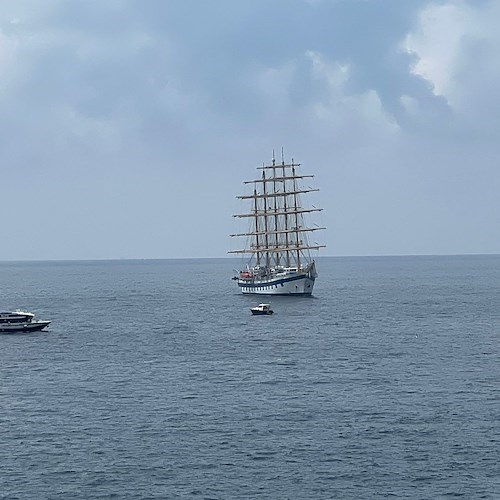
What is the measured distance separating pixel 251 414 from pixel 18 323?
65.2 m

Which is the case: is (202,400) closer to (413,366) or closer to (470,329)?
(413,366)

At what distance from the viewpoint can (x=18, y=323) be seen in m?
120

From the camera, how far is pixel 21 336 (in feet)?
383

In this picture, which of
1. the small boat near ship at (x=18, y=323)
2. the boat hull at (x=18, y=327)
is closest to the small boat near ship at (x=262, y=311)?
the small boat near ship at (x=18, y=323)

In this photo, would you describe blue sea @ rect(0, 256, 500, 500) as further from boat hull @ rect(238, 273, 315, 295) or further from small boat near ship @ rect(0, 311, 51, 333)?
boat hull @ rect(238, 273, 315, 295)

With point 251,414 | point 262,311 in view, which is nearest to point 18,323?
point 262,311

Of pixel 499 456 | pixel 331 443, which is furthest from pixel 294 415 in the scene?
pixel 499 456

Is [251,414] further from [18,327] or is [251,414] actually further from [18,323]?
[18,323]

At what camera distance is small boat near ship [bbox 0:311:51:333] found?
119812 millimetres

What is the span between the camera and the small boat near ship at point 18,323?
11981 cm

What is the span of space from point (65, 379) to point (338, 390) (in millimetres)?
26709

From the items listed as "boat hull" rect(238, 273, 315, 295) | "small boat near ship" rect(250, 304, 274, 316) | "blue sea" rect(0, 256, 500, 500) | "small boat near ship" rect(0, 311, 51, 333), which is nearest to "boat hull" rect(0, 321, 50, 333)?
"small boat near ship" rect(0, 311, 51, 333)

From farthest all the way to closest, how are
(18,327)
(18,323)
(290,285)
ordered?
(290,285) < (18,323) < (18,327)

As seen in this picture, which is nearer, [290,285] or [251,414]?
[251,414]
